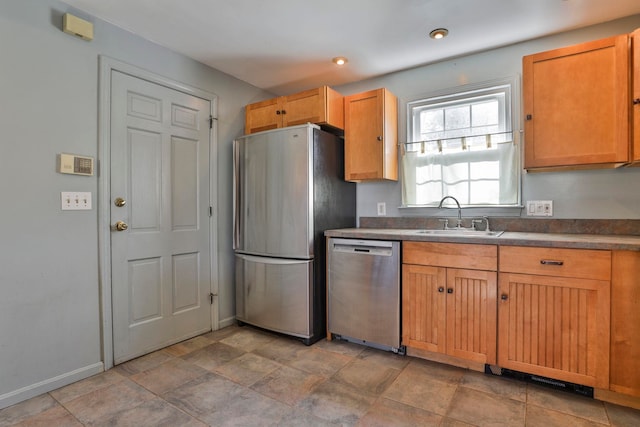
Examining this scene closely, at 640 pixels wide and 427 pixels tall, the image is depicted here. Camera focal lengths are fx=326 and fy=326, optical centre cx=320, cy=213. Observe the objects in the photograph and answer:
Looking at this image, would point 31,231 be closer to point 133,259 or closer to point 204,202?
point 133,259

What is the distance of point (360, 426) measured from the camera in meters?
1.60

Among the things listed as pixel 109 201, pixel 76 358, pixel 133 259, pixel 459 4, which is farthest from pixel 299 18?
pixel 76 358

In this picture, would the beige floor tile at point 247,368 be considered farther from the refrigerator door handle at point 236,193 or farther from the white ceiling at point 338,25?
the white ceiling at point 338,25

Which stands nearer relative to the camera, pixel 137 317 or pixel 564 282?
pixel 564 282

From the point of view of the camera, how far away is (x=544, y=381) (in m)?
1.93

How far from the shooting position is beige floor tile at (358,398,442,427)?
1618 millimetres

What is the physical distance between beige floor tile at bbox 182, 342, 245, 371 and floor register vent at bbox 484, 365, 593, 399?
1.74 metres

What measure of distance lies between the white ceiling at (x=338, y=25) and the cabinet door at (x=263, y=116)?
12.9 inches

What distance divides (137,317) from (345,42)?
100 inches

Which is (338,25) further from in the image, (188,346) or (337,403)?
(188,346)

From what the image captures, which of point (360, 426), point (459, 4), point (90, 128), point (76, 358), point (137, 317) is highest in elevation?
point (459, 4)

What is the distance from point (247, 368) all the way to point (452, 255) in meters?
1.56

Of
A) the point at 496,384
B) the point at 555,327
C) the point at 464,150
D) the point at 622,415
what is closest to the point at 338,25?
the point at 464,150

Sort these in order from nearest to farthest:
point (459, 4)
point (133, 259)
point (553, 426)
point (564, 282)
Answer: point (553, 426) → point (564, 282) → point (459, 4) → point (133, 259)
